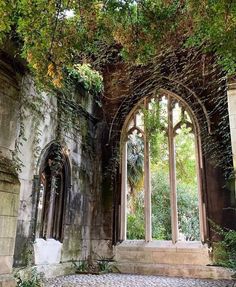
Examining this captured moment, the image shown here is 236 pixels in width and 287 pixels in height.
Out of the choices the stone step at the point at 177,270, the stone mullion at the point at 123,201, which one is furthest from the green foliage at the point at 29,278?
the stone mullion at the point at 123,201

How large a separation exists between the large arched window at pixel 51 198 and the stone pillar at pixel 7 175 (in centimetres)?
92

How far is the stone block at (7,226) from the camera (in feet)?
11.0

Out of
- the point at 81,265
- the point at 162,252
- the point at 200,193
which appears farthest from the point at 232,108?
the point at 81,265

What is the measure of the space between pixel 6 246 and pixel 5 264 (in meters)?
0.19

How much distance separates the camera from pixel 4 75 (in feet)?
12.6

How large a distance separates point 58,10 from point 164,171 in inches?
189

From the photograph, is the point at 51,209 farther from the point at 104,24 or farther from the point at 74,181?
the point at 104,24

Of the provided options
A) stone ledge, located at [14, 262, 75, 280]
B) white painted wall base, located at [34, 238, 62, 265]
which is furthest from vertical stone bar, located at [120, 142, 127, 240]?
white painted wall base, located at [34, 238, 62, 265]

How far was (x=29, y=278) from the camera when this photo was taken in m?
3.89

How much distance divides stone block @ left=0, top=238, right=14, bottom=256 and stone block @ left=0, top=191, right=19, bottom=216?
10.7 inches

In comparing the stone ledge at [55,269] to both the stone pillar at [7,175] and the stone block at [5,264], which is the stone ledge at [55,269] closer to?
the stone block at [5,264]

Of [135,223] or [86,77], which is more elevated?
[86,77]

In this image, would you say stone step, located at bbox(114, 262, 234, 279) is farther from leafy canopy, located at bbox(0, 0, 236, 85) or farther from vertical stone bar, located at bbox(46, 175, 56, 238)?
leafy canopy, located at bbox(0, 0, 236, 85)

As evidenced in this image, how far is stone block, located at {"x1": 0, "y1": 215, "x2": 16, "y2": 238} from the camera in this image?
3.34 meters
